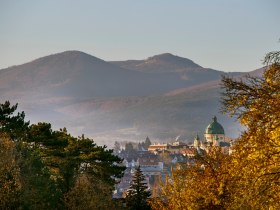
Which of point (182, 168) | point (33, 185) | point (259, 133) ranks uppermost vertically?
point (259, 133)

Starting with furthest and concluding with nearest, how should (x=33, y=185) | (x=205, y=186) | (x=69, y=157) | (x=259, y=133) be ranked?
1. (x=69, y=157)
2. (x=33, y=185)
3. (x=205, y=186)
4. (x=259, y=133)

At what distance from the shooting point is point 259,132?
16.4m

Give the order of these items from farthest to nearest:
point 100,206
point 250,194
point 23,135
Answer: point 23,135
point 100,206
point 250,194

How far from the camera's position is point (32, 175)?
3838 centimetres

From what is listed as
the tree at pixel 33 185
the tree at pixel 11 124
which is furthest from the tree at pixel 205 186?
the tree at pixel 11 124

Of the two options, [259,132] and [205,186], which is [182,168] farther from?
[259,132]

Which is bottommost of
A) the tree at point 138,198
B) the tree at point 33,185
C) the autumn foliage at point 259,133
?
the tree at point 138,198

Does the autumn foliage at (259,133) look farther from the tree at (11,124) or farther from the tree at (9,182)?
the tree at (11,124)

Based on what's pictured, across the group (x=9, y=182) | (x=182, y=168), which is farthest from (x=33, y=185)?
(x=182, y=168)

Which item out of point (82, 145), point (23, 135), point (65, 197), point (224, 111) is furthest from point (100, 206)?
point (224, 111)

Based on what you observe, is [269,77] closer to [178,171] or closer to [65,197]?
[178,171]

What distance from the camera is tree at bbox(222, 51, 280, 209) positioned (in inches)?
634

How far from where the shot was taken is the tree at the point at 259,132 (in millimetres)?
16094

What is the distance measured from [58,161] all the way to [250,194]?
42.5 meters
